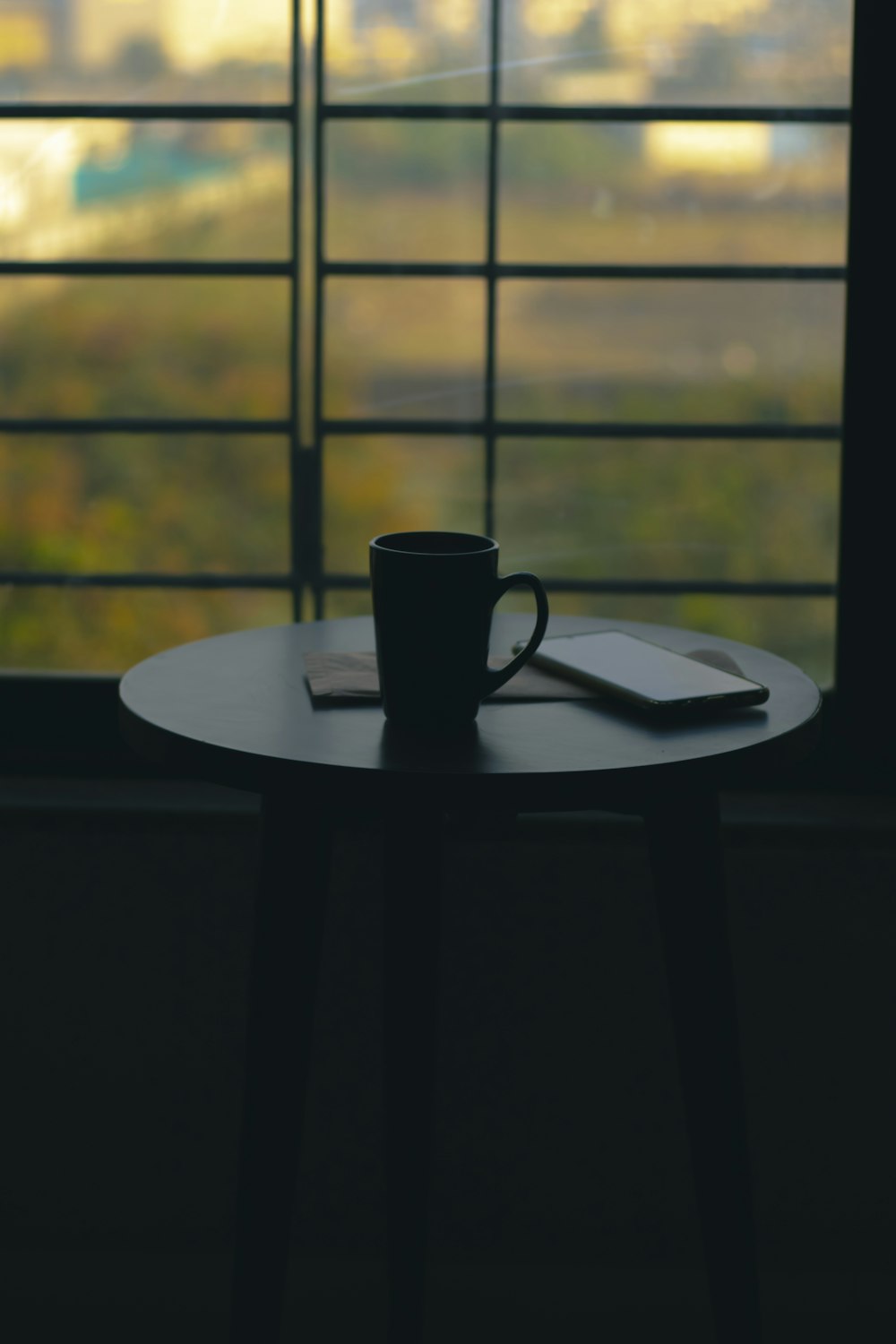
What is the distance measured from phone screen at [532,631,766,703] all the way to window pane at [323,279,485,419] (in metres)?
0.51

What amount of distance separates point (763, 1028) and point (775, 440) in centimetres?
64

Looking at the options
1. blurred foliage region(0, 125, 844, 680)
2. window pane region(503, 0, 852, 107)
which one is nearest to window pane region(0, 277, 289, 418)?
blurred foliage region(0, 125, 844, 680)

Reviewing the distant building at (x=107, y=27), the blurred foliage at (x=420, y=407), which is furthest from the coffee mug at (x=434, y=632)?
the distant building at (x=107, y=27)

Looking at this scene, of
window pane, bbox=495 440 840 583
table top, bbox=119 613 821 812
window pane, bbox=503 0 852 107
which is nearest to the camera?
table top, bbox=119 613 821 812

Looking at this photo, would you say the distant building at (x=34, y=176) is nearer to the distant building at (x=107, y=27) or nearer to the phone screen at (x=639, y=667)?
the distant building at (x=107, y=27)

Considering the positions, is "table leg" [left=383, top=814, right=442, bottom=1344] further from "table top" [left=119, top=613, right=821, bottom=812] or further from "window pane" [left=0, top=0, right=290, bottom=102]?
"window pane" [left=0, top=0, right=290, bottom=102]

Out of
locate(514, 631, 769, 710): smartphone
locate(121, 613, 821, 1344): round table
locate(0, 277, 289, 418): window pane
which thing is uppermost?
locate(0, 277, 289, 418): window pane

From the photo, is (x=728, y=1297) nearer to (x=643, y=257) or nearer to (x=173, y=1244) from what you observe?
(x=173, y=1244)

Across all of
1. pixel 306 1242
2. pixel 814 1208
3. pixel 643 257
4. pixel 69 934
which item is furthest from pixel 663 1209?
pixel 643 257

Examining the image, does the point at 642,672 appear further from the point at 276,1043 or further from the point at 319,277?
the point at 319,277

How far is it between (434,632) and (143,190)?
33.5 inches

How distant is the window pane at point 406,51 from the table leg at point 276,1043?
2.89 feet

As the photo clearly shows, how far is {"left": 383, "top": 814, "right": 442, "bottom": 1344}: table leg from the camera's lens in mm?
994

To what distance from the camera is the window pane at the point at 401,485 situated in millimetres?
1533
